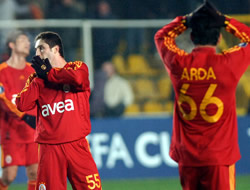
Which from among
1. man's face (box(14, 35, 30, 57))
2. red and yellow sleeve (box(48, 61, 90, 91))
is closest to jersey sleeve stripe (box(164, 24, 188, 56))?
red and yellow sleeve (box(48, 61, 90, 91))

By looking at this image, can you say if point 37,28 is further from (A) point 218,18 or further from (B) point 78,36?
(A) point 218,18

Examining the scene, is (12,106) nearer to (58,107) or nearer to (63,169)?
(58,107)

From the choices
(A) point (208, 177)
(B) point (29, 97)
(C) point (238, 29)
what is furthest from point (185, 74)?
(B) point (29, 97)

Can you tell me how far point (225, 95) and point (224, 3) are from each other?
29.0 ft

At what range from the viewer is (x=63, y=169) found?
576 cm

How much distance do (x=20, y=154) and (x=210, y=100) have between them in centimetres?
367

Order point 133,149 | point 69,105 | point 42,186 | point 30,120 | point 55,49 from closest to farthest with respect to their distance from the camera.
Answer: point 42,186 → point 69,105 → point 55,49 → point 30,120 → point 133,149

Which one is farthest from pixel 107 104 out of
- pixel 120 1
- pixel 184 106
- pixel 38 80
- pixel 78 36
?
pixel 184 106

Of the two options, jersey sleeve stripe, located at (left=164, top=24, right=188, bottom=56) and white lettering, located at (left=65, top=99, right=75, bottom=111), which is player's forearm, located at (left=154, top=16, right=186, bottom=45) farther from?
white lettering, located at (left=65, top=99, right=75, bottom=111)

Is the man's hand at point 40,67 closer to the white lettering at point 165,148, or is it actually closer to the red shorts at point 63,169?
the red shorts at point 63,169

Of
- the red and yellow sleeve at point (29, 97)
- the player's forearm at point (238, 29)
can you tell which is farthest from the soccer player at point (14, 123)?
the player's forearm at point (238, 29)

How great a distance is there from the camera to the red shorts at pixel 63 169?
573 centimetres

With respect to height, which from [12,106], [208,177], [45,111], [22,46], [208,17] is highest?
[22,46]

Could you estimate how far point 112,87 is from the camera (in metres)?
12.0
